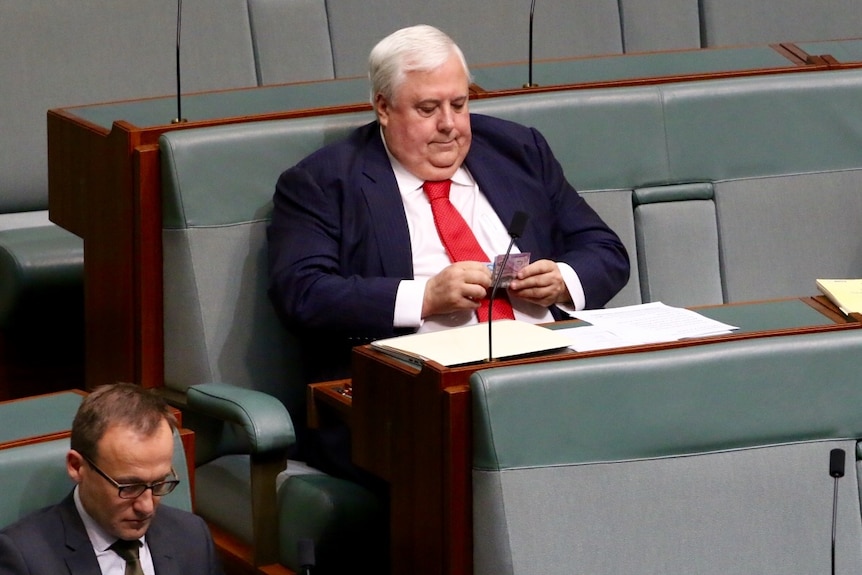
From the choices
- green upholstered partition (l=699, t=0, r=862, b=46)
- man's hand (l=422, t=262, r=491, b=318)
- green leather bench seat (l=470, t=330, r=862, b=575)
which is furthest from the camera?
green upholstered partition (l=699, t=0, r=862, b=46)

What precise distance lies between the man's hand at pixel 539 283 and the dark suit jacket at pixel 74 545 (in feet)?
1.95

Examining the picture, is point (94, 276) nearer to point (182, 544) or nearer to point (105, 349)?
point (105, 349)

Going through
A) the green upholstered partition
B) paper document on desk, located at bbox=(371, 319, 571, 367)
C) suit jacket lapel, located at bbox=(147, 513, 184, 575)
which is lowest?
suit jacket lapel, located at bbox=(147, 513, 184, 575)

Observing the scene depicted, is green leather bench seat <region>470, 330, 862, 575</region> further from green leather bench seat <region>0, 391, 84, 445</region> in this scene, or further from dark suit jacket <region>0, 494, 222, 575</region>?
green leather bench seat <region>0, 391, 84, 445</region>

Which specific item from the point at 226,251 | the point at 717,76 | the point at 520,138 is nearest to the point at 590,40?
the point at 717,76

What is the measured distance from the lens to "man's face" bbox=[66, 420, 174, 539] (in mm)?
1191

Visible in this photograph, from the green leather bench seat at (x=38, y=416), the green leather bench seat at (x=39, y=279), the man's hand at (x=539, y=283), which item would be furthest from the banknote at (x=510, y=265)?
the green leather bench seat at (x=39, y=279)

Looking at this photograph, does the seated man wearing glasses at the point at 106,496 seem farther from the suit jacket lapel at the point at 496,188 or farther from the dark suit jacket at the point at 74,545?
the suit jacket lapel at the point at 496,188

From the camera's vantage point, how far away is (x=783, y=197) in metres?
2.06

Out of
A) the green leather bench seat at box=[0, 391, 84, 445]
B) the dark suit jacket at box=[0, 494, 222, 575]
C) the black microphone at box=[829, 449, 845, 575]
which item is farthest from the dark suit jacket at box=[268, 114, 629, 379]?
the black microphone at box=[829, 449, 845, 575]

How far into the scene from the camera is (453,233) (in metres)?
1.85

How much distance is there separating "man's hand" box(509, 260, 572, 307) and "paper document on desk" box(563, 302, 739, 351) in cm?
15

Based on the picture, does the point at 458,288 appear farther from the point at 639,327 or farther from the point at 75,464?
the point at 75,464

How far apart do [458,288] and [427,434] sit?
0.36m
